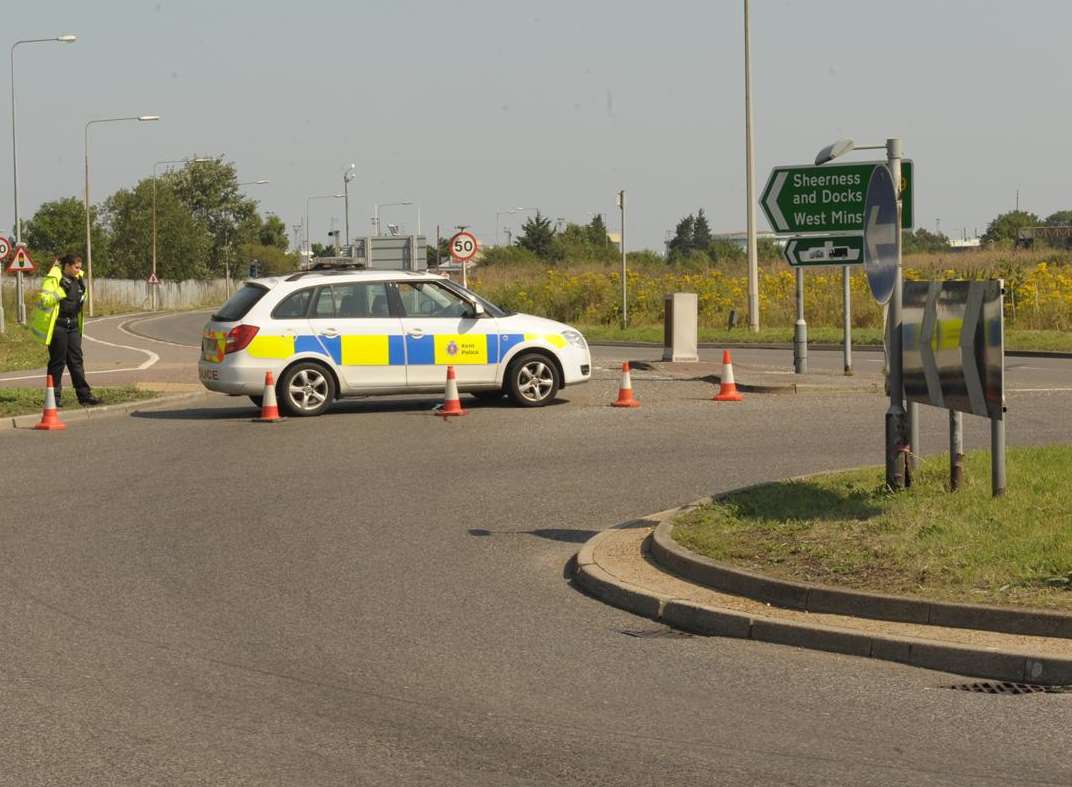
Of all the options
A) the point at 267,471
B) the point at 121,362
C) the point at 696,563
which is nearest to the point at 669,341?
the point at 121,362

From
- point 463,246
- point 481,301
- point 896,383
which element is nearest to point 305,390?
point 481,301

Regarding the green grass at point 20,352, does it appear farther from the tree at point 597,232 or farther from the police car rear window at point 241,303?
the tree at point 597,232

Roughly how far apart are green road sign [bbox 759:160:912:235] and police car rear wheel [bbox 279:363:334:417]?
7.13 meters

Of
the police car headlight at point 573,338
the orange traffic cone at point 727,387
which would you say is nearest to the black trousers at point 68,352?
the police car headlight at point 573,338

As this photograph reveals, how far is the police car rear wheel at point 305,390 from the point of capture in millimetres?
18803

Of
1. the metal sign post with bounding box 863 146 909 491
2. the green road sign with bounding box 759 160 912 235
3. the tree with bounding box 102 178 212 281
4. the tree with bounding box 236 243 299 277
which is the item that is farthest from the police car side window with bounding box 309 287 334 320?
the tree with bounding box 236 243 299 277

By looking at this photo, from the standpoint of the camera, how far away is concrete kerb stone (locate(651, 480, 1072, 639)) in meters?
7.10

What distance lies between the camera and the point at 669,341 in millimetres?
27906

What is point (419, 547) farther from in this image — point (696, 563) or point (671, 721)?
point (671, 721)

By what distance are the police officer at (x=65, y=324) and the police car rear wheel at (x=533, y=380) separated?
5483mm

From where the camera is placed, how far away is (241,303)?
19.1 meters

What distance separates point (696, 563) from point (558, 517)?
2880mm

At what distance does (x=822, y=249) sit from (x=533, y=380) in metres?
5.30

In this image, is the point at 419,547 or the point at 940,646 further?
the point at 419,547
